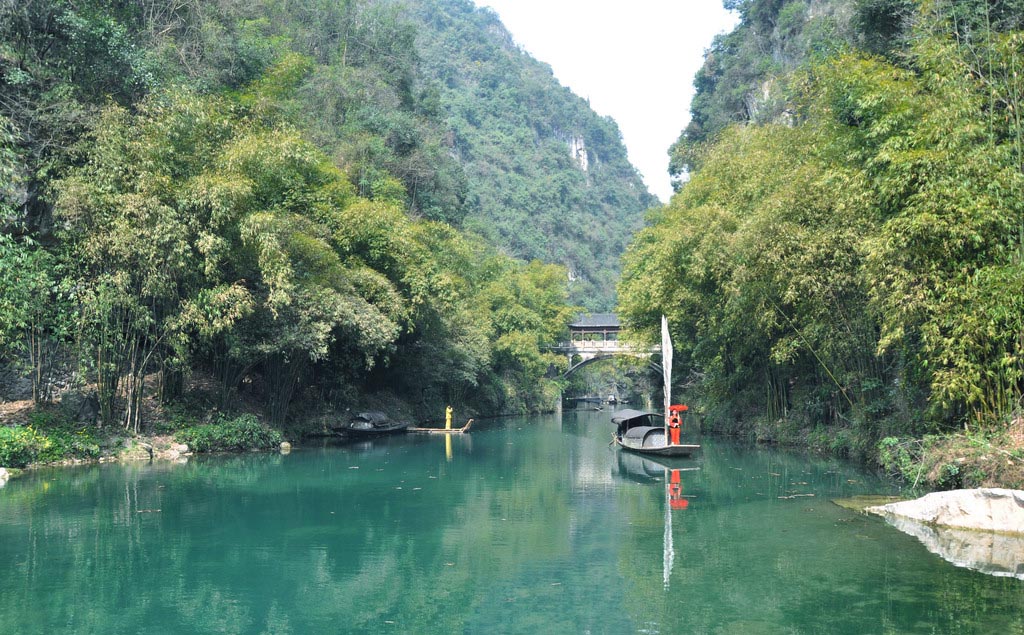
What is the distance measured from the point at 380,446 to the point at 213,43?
48.3 ft

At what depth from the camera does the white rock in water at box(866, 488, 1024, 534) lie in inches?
392

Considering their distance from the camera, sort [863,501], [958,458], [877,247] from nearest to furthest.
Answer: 1. [958,458]
2. [877,247]
3. [863,501]

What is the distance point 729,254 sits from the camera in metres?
21.9

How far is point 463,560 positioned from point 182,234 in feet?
38.5

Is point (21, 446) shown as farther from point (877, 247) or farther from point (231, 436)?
point (877, 247)

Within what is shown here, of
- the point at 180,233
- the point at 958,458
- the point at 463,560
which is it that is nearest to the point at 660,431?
the point at 958,458

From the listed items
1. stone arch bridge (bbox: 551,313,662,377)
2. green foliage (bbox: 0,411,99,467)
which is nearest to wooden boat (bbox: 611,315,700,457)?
green foliage (bbox: 0,411,99,467)

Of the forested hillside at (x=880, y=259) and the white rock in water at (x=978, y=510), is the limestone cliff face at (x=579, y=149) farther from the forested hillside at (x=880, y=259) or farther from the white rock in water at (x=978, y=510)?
the white rock in water at (x=978, y=510)

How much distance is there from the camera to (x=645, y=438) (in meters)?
22.9

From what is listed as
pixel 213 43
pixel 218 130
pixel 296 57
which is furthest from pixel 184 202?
pixel 296 57

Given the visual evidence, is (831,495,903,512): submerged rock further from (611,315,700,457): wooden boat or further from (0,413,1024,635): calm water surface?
(611,315,700,457): wooden boat

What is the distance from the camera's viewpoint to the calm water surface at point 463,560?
7.18 metres

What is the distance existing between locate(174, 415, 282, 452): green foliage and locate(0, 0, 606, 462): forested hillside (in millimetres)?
970

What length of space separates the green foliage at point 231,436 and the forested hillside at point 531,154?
193ft
